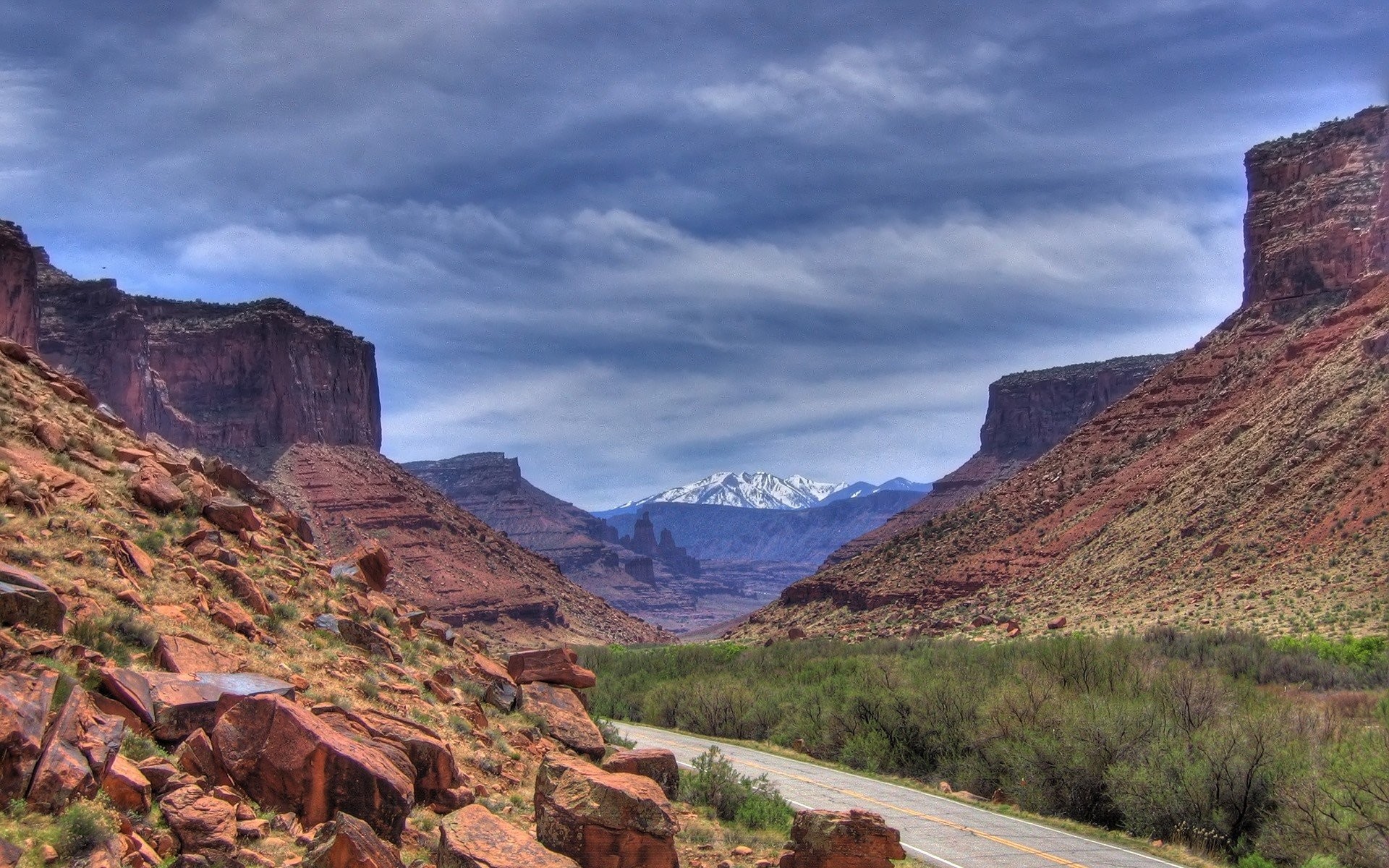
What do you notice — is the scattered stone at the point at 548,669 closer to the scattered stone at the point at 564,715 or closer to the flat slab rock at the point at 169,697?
the scattered stone at the point at 564,715

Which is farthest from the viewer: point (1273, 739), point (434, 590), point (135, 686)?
point (434, 590)

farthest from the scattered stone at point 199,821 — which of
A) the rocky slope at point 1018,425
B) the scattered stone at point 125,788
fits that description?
the rocky slope at point 1018,425

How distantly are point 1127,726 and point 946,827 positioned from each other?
5018mm

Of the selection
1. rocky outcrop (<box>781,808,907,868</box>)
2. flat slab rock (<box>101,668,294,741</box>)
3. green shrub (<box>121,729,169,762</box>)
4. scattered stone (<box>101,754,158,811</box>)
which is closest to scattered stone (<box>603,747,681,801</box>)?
rocky outcrop (<box>781,808,907,868</box>)

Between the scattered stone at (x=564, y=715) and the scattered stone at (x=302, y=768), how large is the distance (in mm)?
6952

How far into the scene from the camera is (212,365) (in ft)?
396

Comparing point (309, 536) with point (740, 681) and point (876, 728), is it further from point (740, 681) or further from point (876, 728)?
point (740, 681)

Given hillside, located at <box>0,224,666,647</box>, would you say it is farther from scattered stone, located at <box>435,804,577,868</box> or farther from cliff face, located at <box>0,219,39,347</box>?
scattered stone, located at <box>435,804,577,868</box>

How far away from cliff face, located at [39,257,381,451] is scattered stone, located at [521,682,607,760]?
9986 cm

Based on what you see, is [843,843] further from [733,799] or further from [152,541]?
[152,541]

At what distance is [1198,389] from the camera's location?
80.8 metres

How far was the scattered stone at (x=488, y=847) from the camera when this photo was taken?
877cm

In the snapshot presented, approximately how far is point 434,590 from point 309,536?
85.1 metres

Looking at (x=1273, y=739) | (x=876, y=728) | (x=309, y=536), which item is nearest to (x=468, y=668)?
(x=309, y=536)
